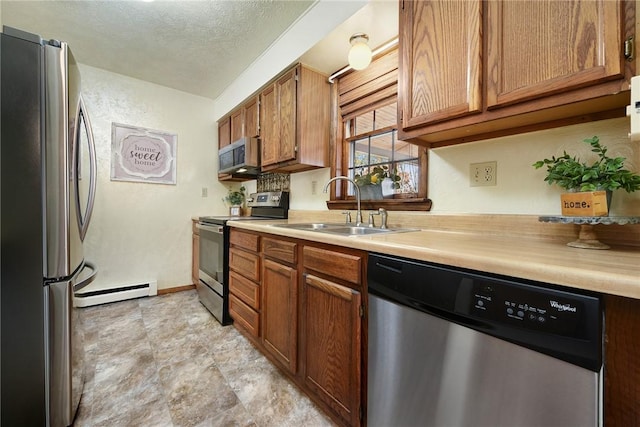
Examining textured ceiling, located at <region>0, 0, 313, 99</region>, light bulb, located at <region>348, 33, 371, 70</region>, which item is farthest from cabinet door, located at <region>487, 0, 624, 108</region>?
textured ceiling, located at <region>0, 0, 313, 99</region>

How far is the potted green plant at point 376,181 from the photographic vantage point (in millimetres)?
1755

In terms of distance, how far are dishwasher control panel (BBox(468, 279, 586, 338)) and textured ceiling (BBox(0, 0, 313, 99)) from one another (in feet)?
6.50

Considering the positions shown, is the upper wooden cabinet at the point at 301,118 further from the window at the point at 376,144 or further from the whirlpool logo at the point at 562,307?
the whirlpool logo at the point at 562,307

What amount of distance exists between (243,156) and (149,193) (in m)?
1.30

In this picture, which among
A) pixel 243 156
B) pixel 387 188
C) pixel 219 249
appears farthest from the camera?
pixel 243 156

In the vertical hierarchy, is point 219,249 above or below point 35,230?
below

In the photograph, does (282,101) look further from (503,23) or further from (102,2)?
(503,23)

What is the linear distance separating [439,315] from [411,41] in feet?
3.89

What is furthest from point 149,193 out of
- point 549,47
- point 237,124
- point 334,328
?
point 549,47

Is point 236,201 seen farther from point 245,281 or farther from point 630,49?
Answer: point 630,49

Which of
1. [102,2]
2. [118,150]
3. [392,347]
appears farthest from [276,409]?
[118,150]

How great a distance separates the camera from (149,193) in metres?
2.99

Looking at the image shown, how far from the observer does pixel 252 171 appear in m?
2.88

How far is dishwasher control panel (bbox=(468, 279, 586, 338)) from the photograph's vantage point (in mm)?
549
